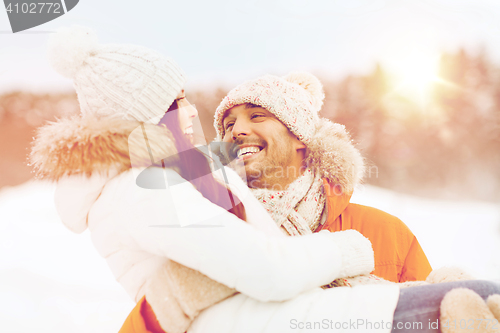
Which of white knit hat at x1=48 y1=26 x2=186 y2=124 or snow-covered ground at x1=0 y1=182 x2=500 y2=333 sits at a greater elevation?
white knit hat at x1=48 y1=26 x2=186 y2=124

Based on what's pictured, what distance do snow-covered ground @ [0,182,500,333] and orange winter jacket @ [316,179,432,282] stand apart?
14cm

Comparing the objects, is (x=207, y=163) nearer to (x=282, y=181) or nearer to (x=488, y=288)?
(x=282, y=181)

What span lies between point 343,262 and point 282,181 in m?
0.67

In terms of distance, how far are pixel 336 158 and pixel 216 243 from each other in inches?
31.5

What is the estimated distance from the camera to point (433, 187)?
86.7 inches

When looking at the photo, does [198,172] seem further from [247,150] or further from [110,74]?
[247,150]

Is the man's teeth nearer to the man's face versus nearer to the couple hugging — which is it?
the man's face

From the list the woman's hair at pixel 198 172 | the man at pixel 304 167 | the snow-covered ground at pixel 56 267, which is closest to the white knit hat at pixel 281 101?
the man at pixel 304 167

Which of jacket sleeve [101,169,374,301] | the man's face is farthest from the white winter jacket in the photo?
the man's face

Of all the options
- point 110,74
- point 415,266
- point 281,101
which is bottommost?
point 415,266

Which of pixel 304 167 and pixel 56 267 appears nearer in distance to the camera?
pixel 304 167

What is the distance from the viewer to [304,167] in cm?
132

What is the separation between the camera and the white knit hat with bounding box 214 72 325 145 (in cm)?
121

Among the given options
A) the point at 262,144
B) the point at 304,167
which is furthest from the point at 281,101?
the point at 304,167
